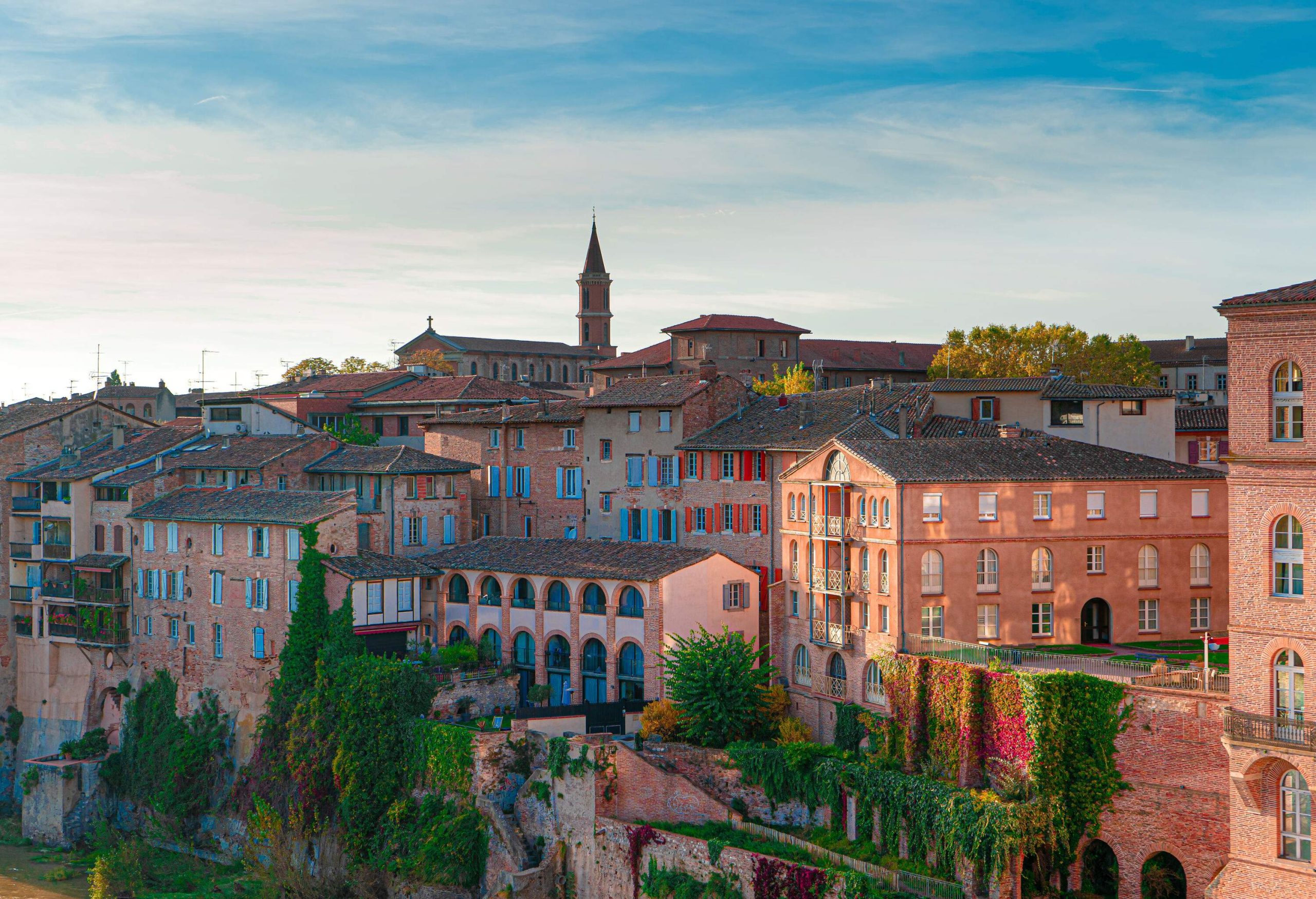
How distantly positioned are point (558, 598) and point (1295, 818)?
29274mm

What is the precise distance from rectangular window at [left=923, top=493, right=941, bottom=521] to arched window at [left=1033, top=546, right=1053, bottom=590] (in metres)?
3.55

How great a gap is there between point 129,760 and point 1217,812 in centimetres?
4587

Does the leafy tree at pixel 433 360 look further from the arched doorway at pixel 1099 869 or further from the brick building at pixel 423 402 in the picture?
the arched doorway at pixel 1099 869

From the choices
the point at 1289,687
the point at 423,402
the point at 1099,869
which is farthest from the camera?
the point at 423,402

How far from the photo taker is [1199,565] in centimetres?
5128

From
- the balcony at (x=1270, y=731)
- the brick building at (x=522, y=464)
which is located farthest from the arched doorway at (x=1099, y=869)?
the brick building at (x=522, y=464)

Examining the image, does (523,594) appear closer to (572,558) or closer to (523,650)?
(523,650)

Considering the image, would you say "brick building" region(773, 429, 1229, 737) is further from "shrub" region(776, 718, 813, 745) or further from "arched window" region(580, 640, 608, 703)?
"arched window" region(580, 640, 608, 703)

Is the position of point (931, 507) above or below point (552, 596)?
above

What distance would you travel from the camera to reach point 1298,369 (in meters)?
37.0

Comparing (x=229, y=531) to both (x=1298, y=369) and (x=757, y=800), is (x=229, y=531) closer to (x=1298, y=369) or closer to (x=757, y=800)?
(x=757, y=800)

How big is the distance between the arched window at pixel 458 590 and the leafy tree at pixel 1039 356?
31.4 metres

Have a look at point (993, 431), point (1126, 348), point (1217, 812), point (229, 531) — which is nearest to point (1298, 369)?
point (1217, 812)

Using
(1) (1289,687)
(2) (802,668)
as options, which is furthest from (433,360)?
(1) (1289,687)
